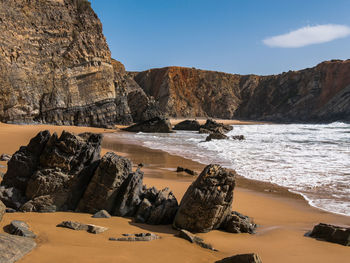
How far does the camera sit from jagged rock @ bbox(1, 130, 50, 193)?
5.04 metres

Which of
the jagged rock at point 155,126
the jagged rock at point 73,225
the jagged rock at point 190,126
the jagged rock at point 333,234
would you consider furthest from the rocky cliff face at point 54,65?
the jagged rock at point 333,234

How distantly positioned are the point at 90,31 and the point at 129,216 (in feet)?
96.6

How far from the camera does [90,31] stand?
30.5 meters

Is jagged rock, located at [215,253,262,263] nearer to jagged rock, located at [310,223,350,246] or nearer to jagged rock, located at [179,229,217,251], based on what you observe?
jagged rock, located at [179,229,217,251]

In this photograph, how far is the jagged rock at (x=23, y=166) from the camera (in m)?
5.04

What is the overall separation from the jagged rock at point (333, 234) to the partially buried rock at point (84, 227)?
305cm

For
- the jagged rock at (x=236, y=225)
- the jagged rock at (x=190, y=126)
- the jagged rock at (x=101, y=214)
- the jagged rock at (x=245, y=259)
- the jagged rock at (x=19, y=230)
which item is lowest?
the jagged rock at (x=236, y=225)

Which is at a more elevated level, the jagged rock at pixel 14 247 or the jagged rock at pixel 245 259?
the jagged rock at pixel 14 247

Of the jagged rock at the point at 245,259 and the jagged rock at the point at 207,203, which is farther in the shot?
the jagged rock at the point at 207,203

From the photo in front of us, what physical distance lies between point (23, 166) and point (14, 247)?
2.51 meters

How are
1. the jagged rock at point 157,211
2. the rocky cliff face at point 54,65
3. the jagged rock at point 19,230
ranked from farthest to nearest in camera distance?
the rocky cliff face at point 54,65
the jagged rock at point 157,211
the jagged rock at point 19,230

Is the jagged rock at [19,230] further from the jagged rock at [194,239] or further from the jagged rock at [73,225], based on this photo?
the jagged rock at [194,239]

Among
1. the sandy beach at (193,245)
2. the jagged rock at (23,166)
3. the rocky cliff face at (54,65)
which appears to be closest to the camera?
the sandy beach at (193,245)

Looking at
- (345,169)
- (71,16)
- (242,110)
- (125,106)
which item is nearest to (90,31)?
(71,16)
